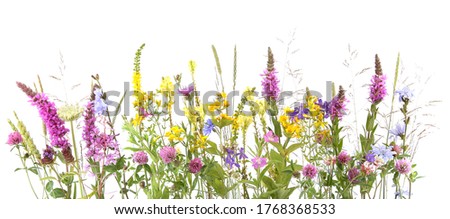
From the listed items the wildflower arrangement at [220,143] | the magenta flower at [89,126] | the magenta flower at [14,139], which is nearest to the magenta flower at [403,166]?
the wildflower arrangement at [220,143]

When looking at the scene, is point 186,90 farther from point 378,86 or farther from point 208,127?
point 378,86

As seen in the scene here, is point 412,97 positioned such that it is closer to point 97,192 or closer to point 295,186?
point 295,186

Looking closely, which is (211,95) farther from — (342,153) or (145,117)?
(342,153)

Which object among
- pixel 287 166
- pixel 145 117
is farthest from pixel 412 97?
pixel 145 117

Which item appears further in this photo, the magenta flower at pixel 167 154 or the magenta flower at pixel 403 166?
the magenta flower at pixel 403 166

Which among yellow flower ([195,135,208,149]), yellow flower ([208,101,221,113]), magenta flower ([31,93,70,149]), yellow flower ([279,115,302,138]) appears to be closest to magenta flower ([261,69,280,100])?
yellow flower ([279,115,302,138])

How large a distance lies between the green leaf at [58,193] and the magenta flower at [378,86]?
4.58 ft

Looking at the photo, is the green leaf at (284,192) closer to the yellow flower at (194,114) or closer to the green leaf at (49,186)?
the yellow flower at (194,114)

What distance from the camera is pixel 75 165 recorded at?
9.79ft

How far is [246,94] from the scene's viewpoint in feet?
9.78

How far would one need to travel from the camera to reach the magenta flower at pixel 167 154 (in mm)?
2861

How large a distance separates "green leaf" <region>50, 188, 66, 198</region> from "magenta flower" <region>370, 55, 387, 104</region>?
1396 millimetres

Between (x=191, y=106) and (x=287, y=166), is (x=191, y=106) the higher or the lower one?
the higher one

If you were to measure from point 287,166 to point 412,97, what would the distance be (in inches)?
23.7
